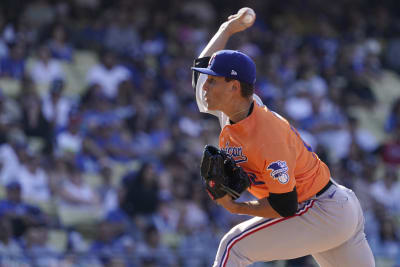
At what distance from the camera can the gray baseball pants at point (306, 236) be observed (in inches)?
174

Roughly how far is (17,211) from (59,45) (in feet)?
12.6

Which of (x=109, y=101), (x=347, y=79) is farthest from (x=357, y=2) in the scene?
(x=109, y=101)

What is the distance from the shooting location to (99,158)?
9.83m

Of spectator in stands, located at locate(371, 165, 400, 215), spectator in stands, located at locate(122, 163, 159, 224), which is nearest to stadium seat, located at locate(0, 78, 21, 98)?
spectator in stands, located at locate(122, 163, 159, 224)

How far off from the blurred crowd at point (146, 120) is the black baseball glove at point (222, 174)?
158 inches

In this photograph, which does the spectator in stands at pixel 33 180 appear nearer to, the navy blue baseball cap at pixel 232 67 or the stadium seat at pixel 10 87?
the stadium seat at pixel 10 87

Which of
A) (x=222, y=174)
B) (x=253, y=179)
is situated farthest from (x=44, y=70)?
(x=222, y=174)

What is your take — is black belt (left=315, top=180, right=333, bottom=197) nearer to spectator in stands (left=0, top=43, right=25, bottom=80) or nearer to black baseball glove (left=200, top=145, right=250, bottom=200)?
black baseball glove (left=200, top=145, right=250, bottom=200)

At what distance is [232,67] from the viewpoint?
435 cm

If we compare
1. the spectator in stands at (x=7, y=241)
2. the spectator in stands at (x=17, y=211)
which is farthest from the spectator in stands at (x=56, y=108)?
the spectator in stands at (x=7, y=241)

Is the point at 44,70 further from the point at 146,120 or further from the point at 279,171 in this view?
the point at 279,171

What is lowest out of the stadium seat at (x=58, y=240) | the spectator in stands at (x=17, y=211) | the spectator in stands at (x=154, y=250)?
the spectator in stands at (x=154, y=250)

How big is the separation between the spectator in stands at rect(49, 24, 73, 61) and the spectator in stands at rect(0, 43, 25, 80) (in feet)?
2.04

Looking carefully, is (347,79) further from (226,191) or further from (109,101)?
(226,191)
